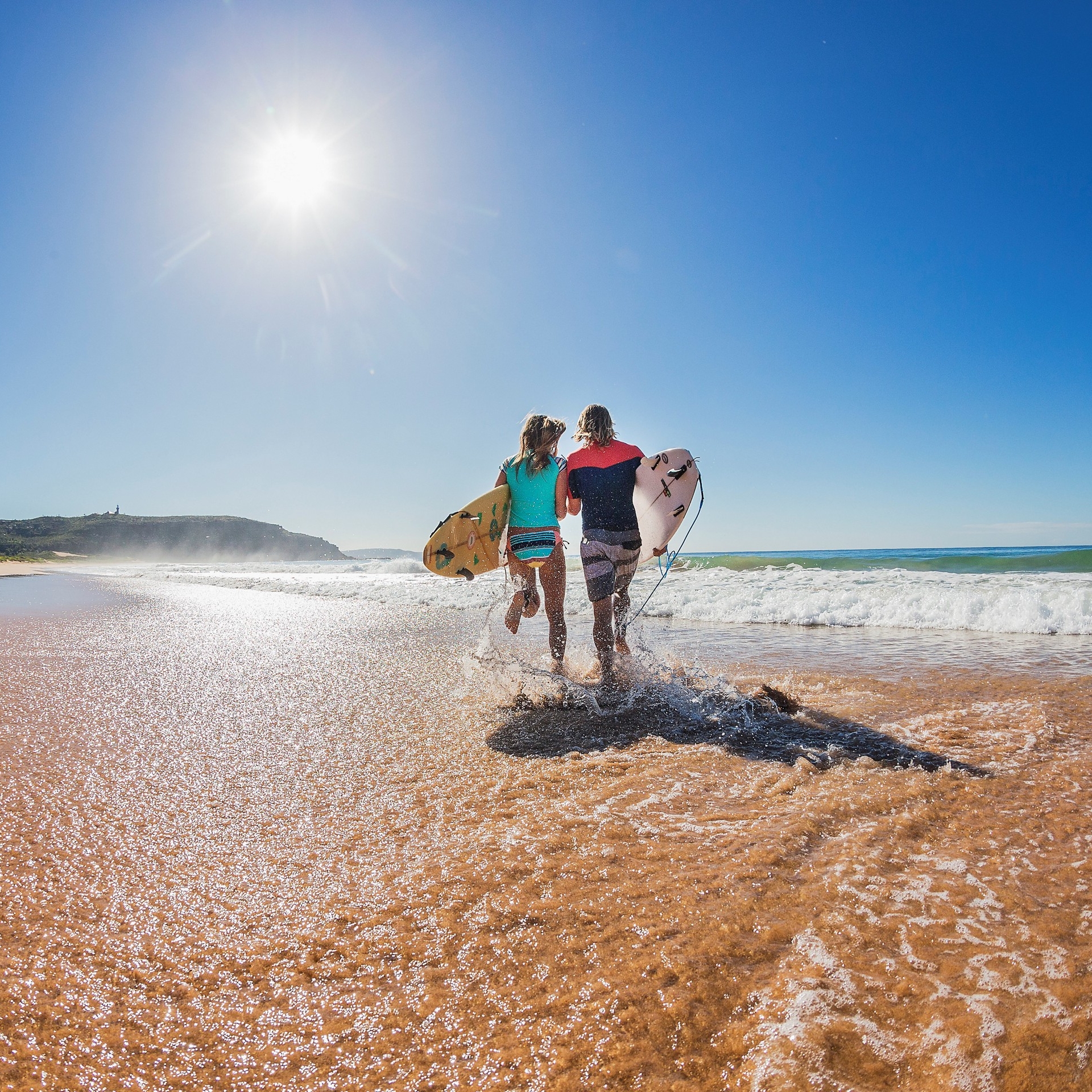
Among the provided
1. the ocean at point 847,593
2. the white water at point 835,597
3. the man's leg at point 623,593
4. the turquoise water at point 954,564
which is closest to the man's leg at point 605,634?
the man's leg at point 623,593

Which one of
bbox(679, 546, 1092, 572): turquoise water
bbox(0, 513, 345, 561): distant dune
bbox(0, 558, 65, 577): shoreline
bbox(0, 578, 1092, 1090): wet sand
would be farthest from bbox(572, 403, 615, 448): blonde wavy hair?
bbox(0, 513, 345, 561): distant dune

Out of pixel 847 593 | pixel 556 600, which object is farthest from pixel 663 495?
pixel 847 593

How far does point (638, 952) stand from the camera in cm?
126

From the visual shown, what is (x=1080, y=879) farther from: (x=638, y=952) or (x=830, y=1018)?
(x=638, y=952)

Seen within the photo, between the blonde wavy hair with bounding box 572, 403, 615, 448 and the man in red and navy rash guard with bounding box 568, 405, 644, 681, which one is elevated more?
the blonde wavy hair with bounding box 572, 403, 615, 448

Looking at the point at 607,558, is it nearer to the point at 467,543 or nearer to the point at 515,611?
the point at 515,611

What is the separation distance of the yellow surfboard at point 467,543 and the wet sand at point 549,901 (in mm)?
1864

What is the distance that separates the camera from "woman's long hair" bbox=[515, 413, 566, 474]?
174 inches

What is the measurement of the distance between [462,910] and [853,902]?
0.92m

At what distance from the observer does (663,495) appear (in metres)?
5.32

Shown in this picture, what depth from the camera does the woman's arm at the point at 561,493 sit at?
446 centimetres

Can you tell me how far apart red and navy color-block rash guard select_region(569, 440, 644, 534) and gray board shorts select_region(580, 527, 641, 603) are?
65 millimetres

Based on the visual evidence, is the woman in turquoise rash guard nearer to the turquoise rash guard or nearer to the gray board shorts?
the turquoise rash guard

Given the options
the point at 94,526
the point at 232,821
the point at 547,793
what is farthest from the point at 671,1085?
the point at 94,526
